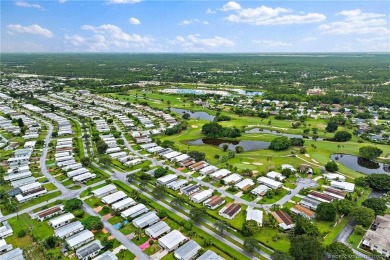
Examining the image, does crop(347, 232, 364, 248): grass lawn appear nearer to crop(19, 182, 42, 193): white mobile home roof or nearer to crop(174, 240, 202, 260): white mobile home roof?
crop(174, 240, 202, 260): white mobile home roof

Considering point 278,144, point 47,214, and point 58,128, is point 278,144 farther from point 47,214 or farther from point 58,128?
point 58,128

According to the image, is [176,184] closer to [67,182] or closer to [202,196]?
Answer: [202,196]


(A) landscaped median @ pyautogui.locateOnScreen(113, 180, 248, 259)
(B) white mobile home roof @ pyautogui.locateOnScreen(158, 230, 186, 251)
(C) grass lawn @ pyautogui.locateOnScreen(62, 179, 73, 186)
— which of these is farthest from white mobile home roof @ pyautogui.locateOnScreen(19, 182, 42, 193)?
(B) white mobile home roof @ pyautogui.locateOnScreen(158, 230, 186, 251)

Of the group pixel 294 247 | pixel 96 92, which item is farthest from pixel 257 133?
pixel 96 92

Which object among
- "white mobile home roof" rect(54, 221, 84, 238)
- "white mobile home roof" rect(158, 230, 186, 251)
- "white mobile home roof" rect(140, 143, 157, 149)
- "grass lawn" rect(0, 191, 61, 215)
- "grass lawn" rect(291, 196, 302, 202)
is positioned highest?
"white mobile home roof" rect(140, 143, 157, 149)

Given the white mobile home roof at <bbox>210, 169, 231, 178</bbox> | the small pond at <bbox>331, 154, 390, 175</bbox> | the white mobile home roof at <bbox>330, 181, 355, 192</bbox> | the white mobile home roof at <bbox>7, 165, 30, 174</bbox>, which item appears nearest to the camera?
the white mobile home roof at <bbox>330, 181, 355, 192</bbox>

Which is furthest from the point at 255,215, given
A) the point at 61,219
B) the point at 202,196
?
the point at 61,219
